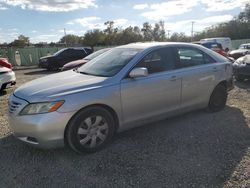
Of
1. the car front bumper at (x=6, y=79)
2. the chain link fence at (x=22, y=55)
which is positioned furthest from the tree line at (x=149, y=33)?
the car front bumper at (x=6, y=79)

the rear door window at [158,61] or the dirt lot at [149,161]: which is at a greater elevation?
the rear door window at [158,61]

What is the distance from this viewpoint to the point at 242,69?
8680 mm

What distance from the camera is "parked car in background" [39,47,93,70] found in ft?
57.1

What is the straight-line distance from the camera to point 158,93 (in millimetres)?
4352

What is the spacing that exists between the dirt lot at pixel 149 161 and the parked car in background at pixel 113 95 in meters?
0.28

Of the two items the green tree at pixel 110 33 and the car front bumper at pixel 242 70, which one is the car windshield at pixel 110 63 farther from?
the green tree at pixel 110 33

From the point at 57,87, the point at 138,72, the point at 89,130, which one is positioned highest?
the point at 138,72

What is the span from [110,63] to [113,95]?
2.67 ft

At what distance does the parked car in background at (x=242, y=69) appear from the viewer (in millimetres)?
8562

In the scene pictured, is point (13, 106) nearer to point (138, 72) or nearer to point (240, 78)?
point (138, 72)

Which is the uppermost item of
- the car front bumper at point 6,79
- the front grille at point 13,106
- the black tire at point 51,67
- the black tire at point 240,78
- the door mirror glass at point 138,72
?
the door mirror glass at point 138,72

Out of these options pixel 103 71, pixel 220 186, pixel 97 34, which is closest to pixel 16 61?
pixel 103 71

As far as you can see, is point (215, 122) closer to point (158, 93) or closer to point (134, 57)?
point (158, 93)

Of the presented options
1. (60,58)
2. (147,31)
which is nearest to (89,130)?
(60,58)
